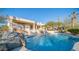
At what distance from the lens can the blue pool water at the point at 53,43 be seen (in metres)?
2.15

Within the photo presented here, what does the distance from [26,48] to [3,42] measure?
1.11 ft

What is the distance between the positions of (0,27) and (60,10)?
89 cm

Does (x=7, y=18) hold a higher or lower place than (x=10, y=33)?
higher

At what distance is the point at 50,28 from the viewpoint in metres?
2.18

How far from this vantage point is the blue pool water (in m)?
2.15

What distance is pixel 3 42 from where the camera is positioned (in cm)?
215

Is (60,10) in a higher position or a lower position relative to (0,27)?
higher

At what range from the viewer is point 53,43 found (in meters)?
2.15
